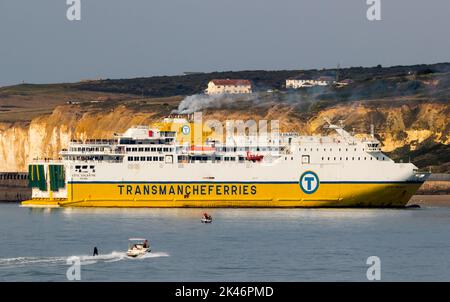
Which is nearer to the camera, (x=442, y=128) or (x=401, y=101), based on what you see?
(x=442, y=128)

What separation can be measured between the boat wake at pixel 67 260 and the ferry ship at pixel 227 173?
28.4 meters

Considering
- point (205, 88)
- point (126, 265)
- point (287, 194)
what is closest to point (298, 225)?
point (287, 194)

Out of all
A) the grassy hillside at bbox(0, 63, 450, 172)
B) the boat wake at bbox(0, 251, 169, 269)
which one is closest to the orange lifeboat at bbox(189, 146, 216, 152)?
the grassy hillside at bbox(0, 63, 450, 172)

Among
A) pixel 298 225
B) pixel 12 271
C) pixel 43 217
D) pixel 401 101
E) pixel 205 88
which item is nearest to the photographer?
pixel 12 271

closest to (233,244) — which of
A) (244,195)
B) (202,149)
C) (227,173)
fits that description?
(244,195)

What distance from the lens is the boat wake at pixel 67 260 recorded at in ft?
158

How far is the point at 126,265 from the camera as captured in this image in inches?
1906

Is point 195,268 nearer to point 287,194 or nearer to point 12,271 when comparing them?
point 12,271

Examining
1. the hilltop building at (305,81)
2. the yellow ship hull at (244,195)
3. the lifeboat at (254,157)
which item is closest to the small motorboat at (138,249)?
the yellow ship hull at (244,195)

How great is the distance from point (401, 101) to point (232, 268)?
82.2 m

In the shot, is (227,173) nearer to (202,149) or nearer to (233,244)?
(202,149)

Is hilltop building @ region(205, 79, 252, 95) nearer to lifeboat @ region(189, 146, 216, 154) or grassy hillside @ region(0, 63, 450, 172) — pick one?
grassy hillside @ region(0, 63, 450, 172)
